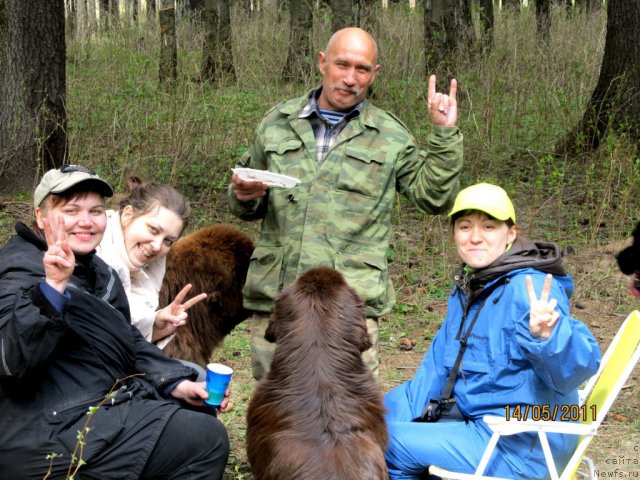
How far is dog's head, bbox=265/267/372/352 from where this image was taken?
11.4 feet

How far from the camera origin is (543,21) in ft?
41.2

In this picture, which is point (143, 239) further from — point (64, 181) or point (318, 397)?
point (318, 397)

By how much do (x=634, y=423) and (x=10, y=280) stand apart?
13.1ft

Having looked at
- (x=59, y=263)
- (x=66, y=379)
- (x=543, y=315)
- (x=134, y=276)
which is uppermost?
(x=59, y=263)

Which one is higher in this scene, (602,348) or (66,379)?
(66,379)

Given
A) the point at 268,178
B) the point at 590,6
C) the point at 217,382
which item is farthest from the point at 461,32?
the point at 217,382

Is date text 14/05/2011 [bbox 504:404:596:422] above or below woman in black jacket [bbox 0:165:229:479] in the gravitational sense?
below

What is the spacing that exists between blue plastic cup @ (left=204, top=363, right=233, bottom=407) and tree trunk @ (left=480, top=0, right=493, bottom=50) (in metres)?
8.20

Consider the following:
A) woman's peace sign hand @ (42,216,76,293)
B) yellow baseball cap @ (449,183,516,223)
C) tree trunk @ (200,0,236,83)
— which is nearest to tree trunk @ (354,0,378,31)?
Result: tree trunk @ (200,0,236,83)

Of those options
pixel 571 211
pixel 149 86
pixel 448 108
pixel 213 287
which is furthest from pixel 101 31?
pixel 448 108

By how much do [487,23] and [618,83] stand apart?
430 cm

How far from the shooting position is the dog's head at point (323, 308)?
137 inches

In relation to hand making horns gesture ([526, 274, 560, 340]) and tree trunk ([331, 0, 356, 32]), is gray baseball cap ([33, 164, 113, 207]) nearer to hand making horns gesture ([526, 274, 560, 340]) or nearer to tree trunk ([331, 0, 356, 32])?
hand making horns gesture ([526, 274, 560, 340])

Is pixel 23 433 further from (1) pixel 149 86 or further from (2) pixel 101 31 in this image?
(2) pixel 101 31
